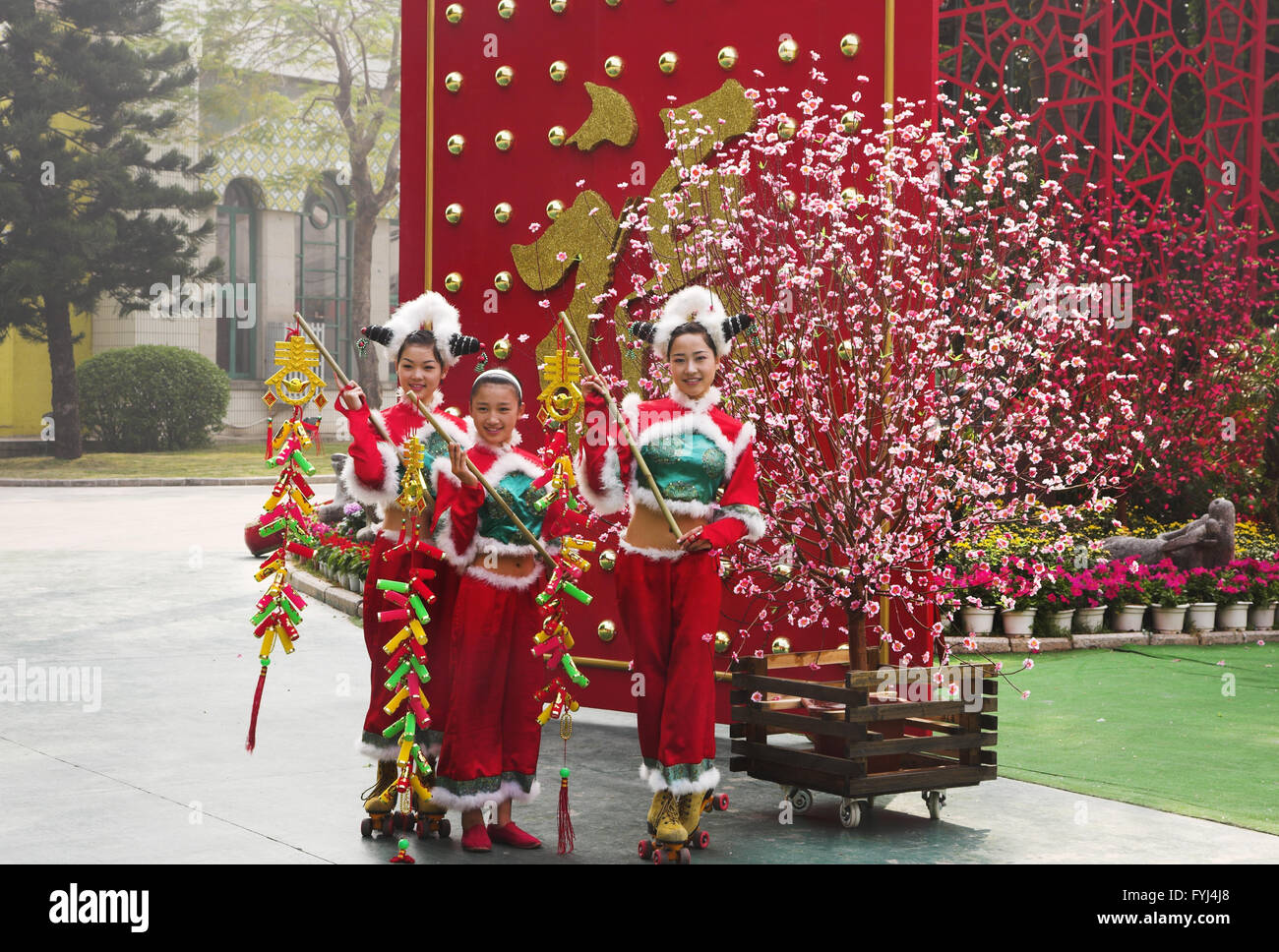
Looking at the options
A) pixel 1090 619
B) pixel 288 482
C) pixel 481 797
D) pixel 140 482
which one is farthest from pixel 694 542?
pixel 140 482

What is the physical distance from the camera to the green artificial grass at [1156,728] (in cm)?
553

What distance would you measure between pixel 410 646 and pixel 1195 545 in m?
7.20

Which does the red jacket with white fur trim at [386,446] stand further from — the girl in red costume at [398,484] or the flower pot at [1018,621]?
the flower pot at [1018,621]

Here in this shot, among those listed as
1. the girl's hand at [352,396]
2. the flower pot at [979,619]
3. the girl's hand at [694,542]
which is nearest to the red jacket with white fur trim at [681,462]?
the girl's hand at [694,542]

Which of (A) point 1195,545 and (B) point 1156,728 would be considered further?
(A) point 1195,545

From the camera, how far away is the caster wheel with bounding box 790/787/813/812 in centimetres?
516

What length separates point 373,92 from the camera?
2972 cm

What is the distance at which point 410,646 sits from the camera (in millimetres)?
4512

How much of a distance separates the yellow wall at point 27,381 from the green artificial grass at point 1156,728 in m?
22.7

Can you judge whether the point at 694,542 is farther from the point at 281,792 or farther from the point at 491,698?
the point at 281,792

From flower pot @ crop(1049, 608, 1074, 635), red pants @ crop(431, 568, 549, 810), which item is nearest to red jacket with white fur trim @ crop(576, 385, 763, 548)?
red pants @ crop(431, 568, 549, 810)

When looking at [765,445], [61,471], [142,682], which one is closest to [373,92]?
[61,471]

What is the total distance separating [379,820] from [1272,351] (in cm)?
1013

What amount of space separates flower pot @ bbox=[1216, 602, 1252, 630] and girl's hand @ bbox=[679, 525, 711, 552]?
635cm
